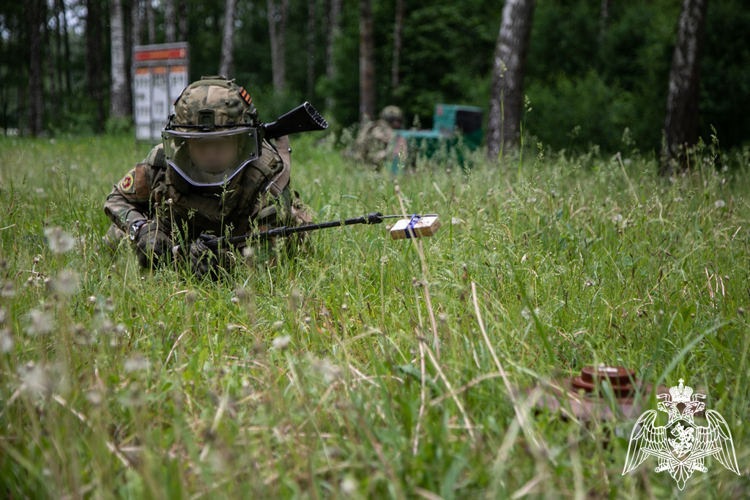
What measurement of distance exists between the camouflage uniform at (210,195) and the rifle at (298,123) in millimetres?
100

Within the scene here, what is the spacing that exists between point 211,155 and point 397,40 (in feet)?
52.2

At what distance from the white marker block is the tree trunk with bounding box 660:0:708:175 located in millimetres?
6703

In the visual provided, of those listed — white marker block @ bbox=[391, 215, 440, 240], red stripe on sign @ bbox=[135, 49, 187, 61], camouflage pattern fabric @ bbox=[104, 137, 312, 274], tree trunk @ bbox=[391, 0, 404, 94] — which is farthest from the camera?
tree trunk @ bbox=[391, 0, 404, 94]

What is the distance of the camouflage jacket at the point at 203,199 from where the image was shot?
2963 mm

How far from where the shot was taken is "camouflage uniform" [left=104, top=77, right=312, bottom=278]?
9.51 ft

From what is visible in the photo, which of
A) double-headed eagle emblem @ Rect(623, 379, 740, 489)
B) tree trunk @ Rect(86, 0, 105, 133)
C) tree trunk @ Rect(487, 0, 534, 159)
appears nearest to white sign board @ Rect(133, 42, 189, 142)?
tree trunk @ Rect(487, 0, 534, 159)

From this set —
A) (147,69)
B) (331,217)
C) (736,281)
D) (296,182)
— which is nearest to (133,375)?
(331,217)

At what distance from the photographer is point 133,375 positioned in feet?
5.40

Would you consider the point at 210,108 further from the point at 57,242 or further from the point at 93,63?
the point at 93,63

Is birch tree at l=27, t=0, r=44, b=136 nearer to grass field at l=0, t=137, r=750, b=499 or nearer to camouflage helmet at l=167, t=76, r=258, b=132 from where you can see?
grass field at l=0, t=137, r=750, b=499

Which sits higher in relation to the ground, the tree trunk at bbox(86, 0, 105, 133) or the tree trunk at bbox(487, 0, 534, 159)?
the tree trunk at bbox(86, 0, 105, 133)

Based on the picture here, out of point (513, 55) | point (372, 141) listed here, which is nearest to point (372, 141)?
point (372, 141)

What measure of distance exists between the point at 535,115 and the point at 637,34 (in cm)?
827

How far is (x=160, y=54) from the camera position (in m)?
9.43
